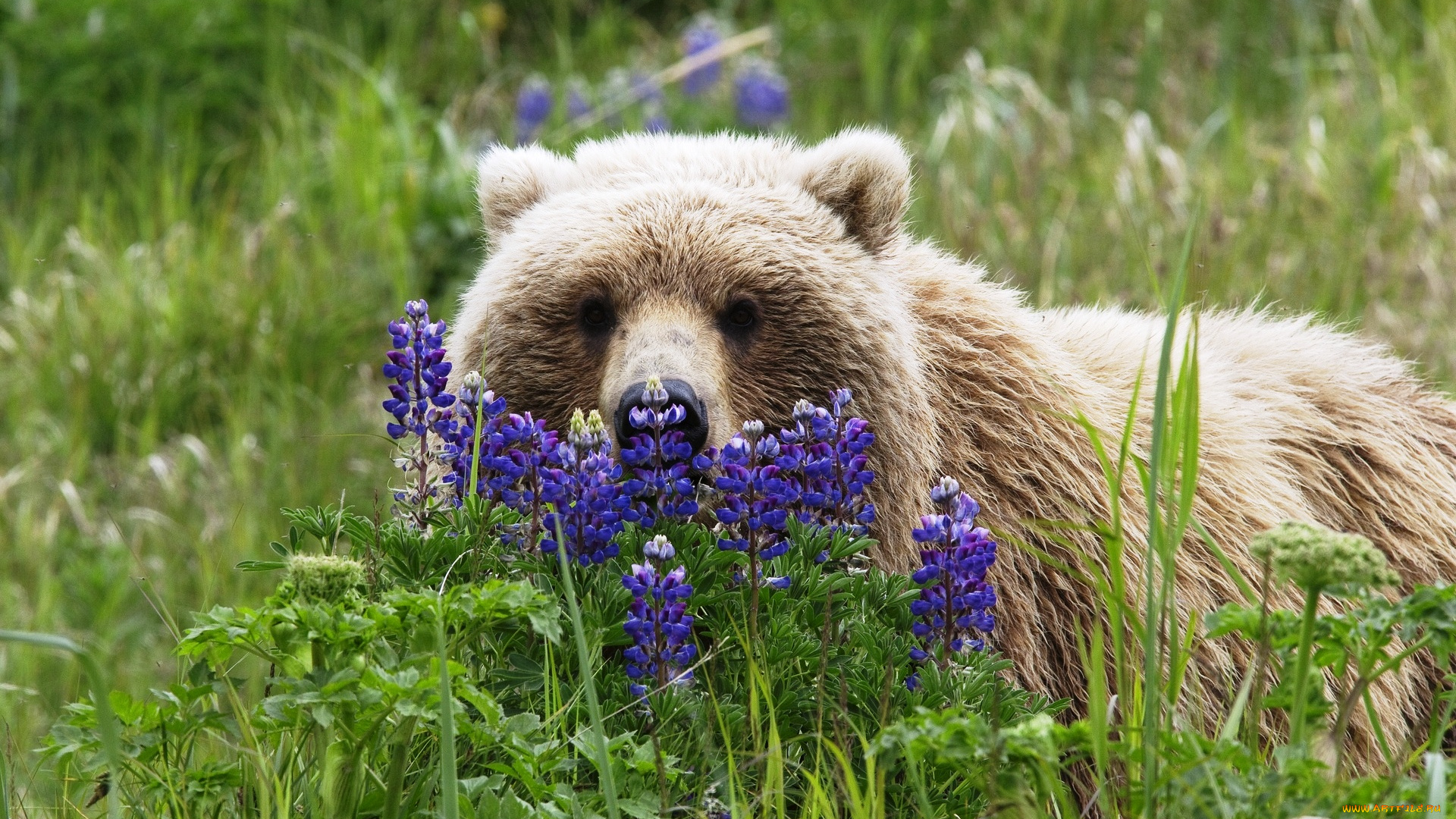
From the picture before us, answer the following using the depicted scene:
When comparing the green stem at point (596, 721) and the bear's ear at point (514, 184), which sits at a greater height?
the bear's ear at point (514, 184)

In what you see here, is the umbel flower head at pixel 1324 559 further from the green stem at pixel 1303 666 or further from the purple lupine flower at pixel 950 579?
the purple lupine flower at pixel 950 579

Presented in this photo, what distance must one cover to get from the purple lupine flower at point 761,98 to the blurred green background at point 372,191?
271 millimetres

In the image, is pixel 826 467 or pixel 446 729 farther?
pixel 826 467

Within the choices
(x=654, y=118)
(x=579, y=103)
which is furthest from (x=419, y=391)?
→ (x=579, y=103)

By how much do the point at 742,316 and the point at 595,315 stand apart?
35 centimetres

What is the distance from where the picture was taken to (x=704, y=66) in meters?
8.88

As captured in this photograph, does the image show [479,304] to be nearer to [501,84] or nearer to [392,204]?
[392,204]

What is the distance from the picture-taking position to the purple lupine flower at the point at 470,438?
2.74 meters

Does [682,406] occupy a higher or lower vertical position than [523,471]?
higher

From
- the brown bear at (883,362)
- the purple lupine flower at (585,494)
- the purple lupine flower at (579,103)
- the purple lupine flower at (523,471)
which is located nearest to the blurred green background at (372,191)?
the purple lupine flower at (579,103)

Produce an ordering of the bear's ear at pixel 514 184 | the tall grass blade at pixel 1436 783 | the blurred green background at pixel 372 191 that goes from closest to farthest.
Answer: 1. the tall grass blade at pixel 1436 783
2. the bear's ear at pixel 514 184
3. the blurred green background at pixel 372 191

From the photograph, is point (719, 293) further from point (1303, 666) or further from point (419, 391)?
point (1303, 666)

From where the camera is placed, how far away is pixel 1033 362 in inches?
144

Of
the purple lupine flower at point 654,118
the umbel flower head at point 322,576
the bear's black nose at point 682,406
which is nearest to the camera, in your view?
the umbel flower head at point 322,576
